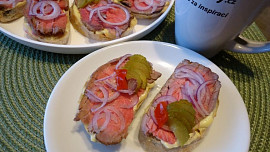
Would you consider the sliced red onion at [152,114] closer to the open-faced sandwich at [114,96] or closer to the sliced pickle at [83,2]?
the open-faced sandwich at [114,96]

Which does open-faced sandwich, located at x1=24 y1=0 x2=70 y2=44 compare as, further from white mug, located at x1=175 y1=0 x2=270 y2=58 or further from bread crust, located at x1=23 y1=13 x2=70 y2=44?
white mug, located at x1=175 y1=0 x2=270 y2=58

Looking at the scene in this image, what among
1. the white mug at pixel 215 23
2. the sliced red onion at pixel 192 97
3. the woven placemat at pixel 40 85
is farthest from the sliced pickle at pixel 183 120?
the white mug at pixel 215 23

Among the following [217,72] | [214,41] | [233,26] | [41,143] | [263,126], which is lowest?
[41,143]

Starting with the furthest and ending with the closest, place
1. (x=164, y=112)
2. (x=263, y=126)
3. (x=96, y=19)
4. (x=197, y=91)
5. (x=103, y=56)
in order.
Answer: (x=96, y=19), (x=103, y=56), (x=263, y=126), (x=197, y=91), (x=164, y=112)

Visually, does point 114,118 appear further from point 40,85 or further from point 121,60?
point 40,85

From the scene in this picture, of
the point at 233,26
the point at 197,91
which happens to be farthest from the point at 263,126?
the point at 233,26

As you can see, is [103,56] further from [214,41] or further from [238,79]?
[238,79]
